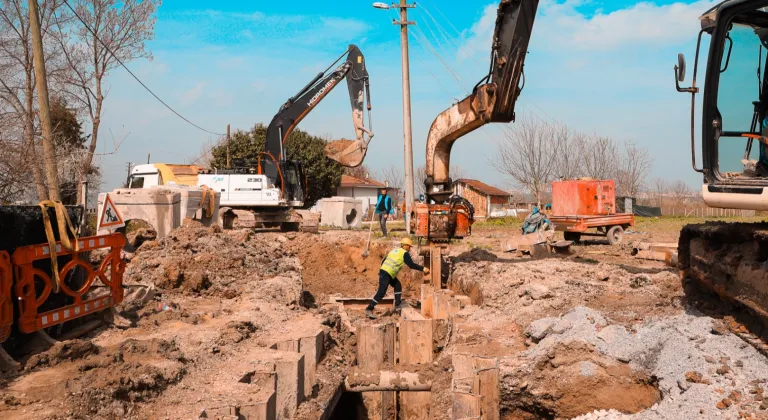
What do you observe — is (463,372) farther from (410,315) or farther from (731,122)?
(410,315)

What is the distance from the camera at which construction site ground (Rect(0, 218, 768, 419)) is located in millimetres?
4711

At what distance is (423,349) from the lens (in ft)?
29.9

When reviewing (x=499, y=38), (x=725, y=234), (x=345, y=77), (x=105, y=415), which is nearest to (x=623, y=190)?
(x=345, y=77)

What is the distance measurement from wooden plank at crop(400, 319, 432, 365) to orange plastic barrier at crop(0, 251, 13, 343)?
5271mm

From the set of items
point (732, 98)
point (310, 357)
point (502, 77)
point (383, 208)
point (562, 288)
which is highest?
point (502, 77)

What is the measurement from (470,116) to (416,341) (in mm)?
3484

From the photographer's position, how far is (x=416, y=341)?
912 centimetres

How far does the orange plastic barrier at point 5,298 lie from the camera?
5047 millimetres

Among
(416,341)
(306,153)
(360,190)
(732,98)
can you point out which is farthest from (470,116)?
(360,190)

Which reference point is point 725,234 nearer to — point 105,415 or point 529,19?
point 529,19

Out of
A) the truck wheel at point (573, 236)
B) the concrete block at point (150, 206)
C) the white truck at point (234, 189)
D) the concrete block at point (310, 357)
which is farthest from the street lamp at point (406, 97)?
the concrete block at point (310, 357)

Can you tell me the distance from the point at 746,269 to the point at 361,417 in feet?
17.2

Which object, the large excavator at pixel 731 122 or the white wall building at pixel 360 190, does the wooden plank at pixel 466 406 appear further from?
the white wall building at pixel 360 190

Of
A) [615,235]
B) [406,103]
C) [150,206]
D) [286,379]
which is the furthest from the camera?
[406,103]
